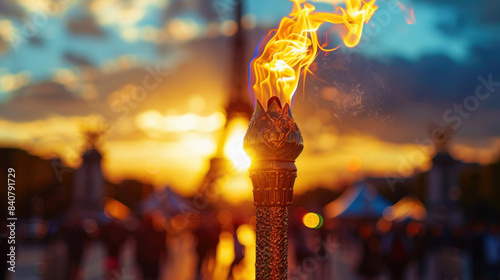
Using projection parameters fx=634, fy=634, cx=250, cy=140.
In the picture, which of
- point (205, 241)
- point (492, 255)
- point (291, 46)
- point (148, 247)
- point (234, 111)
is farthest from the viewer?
point (234, 111)

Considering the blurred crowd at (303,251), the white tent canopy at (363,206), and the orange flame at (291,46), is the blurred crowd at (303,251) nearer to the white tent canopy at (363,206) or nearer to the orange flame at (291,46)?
the white tent canopy at (363,206)

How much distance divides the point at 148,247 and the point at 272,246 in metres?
9.70

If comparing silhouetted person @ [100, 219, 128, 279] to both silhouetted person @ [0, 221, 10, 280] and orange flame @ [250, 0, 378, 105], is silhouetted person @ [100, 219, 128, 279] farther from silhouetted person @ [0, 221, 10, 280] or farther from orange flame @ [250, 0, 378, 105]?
orange flame @ [250, 0, 378, 105]

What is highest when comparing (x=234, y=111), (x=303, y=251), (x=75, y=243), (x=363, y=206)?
(x=234, y=111)

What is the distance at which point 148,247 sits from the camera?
13211 millimetres

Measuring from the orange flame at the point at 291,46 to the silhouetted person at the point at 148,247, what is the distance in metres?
8.92

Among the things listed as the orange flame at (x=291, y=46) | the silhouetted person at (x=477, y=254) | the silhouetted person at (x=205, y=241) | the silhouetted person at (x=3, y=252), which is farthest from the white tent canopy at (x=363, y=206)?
the orange flame at (x=291, y=46)

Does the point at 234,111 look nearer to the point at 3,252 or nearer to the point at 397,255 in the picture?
the point at 397,255

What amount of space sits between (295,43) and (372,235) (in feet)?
44.9

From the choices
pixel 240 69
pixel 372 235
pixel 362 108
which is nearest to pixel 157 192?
pixel 240 69

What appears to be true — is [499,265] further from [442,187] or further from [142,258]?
[442,187]

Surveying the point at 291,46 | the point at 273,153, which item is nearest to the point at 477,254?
the point at 291,46

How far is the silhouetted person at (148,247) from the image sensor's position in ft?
42.7

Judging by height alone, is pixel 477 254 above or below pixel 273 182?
above
